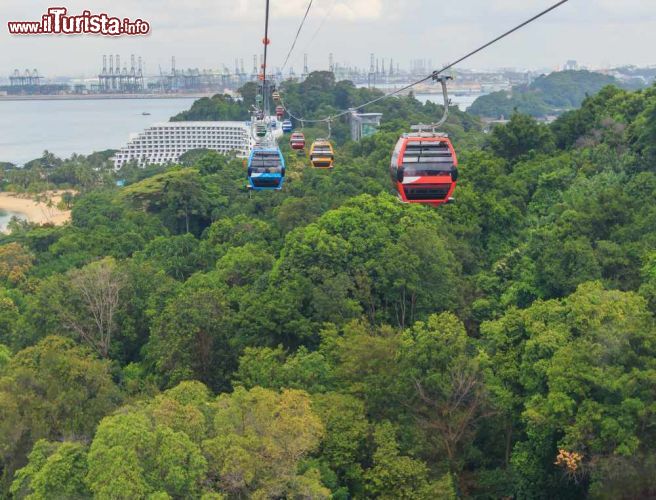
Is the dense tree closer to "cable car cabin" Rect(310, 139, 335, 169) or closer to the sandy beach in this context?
"cable car cabin" Rect(310, 139, 335, 169)

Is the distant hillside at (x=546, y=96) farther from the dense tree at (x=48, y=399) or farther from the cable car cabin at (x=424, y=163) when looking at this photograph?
the cable car cabin at (x=424, y=163)

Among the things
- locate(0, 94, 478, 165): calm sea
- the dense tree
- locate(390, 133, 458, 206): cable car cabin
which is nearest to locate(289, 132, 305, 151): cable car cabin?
the dense tree

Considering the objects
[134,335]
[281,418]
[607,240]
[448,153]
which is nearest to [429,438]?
[281,418]

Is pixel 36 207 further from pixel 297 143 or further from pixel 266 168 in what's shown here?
pixel 266 168

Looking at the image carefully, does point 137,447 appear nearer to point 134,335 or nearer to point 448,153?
point 448,153

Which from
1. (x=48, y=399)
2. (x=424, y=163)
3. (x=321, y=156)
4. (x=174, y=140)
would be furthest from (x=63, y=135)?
(x=424, y=163)
